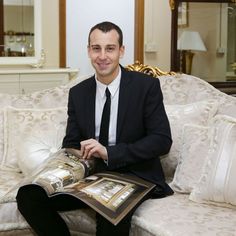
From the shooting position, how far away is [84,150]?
75.8 inches

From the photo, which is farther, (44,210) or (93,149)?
(93,149)

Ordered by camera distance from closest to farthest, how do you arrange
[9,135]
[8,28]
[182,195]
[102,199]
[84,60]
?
[102,199] → [182,195] → [9,135] → [8,28] → [84,60]

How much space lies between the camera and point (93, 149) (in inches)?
74.3

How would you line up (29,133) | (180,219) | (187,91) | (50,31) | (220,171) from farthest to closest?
(50,31), (187,91), (29,133), (220,171), (180,219)

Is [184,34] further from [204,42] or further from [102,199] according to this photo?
[102,199]

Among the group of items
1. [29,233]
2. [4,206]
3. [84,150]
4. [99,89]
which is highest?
[99,89]

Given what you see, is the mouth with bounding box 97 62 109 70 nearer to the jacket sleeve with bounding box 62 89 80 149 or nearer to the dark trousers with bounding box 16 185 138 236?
the jacket sleeve with bounding box 62 89 80 149

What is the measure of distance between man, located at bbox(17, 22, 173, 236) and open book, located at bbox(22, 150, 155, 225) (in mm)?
63

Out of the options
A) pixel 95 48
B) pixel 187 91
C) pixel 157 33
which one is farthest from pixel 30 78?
pixel 95 48

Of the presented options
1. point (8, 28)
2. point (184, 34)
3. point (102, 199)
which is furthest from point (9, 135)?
point (184, 34)

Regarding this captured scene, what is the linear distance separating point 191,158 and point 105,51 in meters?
0.63

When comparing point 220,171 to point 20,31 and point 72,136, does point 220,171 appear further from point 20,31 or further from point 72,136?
point 20,31

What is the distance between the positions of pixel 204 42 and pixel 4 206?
2.83 metres

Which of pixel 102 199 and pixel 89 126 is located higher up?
pixel 89 126
